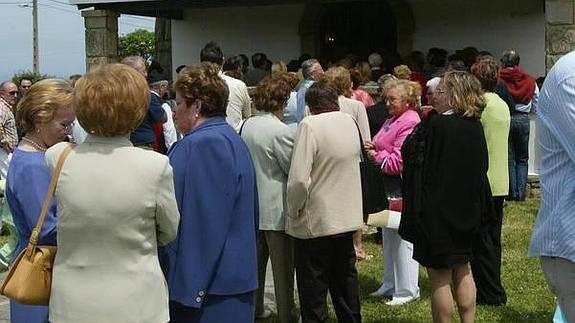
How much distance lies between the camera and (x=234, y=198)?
3.64 meters

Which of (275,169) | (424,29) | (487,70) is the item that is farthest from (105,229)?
(424,29)

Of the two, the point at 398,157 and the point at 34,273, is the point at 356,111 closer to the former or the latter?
the point at 398,157

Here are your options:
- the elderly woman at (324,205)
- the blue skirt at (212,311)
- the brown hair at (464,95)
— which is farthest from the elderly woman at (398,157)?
the blue skirt at (212,311)

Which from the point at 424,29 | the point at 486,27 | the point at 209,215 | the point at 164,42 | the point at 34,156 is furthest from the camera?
the point at 164,42

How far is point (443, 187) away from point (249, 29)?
1192 cm

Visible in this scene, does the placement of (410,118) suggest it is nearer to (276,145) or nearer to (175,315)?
(276,145)

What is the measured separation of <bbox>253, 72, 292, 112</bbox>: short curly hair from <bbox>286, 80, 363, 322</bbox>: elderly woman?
10.7 inches

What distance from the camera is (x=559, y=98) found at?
3061 mm

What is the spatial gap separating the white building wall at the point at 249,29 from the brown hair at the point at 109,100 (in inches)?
515

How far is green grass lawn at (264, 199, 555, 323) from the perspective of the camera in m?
6.01

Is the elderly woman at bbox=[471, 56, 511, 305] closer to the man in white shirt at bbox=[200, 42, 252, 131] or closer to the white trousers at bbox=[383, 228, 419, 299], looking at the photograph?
the white trousers at bbox=[383, 228, 419, 299]

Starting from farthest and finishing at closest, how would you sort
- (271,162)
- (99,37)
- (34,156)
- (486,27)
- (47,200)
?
(486,27)
(99,37)
(271,162)
(34,156)
(47,200)

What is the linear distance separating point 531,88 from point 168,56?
8.69m

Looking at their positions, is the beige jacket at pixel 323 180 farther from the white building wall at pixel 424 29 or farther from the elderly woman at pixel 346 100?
the white building wall at pixel 424 29
